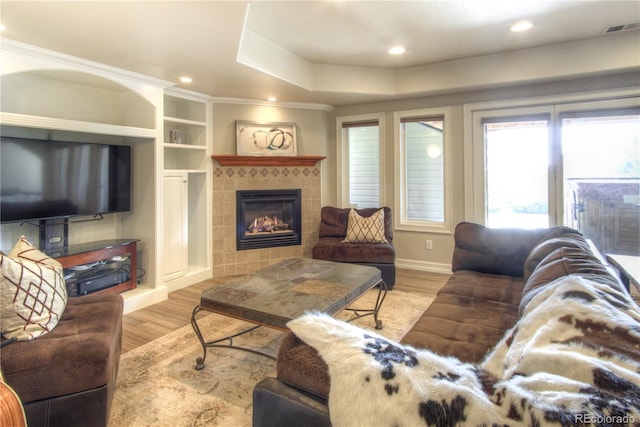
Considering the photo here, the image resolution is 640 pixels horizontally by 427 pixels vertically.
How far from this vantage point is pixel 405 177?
493 centimetres

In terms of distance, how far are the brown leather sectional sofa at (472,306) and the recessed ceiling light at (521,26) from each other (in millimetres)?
1888

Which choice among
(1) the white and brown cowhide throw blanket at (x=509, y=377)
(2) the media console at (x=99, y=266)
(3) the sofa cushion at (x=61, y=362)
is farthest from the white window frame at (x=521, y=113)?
(3) the sofa cushion at (x=61, y=362)

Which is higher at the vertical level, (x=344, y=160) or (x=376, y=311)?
(x=344, y=160)

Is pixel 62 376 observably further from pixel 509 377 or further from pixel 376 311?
pixel 376 311

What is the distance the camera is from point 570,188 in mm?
4023

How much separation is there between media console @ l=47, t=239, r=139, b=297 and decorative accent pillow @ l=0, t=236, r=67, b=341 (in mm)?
1101

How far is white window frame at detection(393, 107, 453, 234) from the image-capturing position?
4.58m

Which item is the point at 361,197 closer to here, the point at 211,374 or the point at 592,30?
the point at 592,30

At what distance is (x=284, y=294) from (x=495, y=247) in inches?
68.7

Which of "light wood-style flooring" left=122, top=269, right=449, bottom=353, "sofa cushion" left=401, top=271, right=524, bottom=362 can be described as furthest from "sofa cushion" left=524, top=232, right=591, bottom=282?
"light wood-style flooring" left=122, top=269, right=449, bottom=353

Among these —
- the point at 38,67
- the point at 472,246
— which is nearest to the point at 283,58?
the point at 38,67

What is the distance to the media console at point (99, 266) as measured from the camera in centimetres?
302

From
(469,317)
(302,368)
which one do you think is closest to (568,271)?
(469,317)

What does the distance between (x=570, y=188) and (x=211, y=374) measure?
4.22 m
